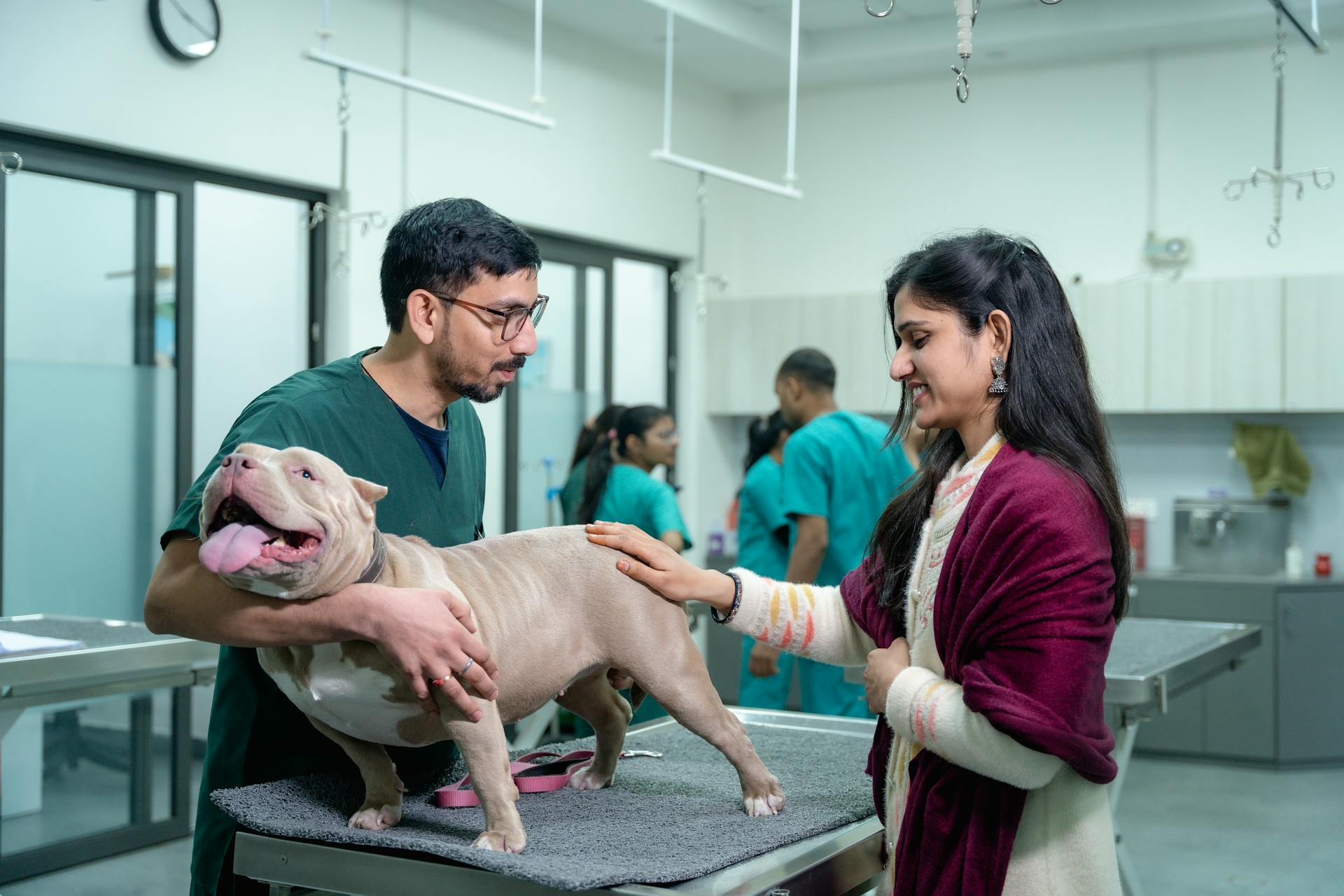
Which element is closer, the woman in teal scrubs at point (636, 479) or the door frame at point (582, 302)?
the woman in teal scrubs at point (636, 479)

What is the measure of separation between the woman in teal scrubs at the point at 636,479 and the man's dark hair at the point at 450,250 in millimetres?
2430

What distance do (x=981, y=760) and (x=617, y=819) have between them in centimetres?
46

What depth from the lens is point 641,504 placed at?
418 cm

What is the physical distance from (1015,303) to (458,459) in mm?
781

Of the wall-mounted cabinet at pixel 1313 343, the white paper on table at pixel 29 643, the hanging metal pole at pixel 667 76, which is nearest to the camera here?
the white paper on table at pixel 29 643

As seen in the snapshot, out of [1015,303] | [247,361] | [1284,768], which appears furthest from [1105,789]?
[1284,768]

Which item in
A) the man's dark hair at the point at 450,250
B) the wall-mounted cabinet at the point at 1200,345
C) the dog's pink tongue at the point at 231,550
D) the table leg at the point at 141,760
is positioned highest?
the wall-mounted cabinet at the point at 1200,345

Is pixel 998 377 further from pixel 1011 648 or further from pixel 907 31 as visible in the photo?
pixel 907 31

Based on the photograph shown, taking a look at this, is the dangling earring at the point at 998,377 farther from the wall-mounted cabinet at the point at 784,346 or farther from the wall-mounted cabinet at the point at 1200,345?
the wall-mounted cabinet at the point at 784,346

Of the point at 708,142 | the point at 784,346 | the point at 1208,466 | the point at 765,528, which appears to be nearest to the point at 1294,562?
the point at 1208,466

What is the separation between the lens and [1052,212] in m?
6.21

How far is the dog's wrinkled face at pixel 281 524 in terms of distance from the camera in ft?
4.10

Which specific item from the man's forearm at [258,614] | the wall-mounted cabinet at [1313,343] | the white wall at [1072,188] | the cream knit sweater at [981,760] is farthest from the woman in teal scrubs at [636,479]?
the wall-mounted cabinet at [1313,343]

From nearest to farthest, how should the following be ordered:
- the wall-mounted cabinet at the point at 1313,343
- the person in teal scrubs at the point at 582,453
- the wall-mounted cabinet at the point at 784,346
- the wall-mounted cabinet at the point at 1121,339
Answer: the person in teal scrubs at the point at 582,453, the wall-mounted cabinet at the point at 1313,343, the wall-mounted cabinet at the point at 1121,339, the wall-mounted cabinet at the point at 784,346
